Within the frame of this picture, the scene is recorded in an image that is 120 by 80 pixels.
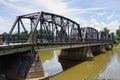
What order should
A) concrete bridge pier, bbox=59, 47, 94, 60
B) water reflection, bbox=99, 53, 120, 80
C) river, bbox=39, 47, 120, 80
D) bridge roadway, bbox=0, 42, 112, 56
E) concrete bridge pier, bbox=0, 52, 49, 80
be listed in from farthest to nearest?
concrete bridge pier, bbox=59, 47, 94, 60, water reflection, bbox=99, 53, 120, 80, river, bbox=39, 47, 120, 80, concrete bridge pier, bbox=0, 52, 49, 80, bridge roadway, bbox=0, 42, 112, 56

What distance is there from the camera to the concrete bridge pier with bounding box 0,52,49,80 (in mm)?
27219


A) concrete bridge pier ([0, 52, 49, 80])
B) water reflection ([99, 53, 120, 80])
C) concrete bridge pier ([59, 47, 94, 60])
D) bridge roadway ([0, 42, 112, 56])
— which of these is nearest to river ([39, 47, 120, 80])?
water reflection ([99, 53, 120, 80])

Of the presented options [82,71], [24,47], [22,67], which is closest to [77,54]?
[82,71]

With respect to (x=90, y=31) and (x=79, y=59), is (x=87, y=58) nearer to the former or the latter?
(x=79, y=59)

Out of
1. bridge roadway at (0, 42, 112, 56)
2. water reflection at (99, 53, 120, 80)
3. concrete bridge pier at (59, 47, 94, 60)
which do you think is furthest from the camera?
concrete bridge pier at (59, 47, 94, 60)

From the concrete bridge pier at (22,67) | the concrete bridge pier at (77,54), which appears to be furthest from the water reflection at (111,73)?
the concrete bridge pier at (22,67)

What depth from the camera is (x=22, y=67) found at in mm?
27609

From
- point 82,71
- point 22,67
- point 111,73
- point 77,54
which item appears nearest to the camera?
point 22,67

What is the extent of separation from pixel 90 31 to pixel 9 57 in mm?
61163

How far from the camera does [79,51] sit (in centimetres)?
6019

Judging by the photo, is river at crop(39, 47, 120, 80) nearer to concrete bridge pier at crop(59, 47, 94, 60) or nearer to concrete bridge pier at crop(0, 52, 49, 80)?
concrete bridge pier at crop(59, 47, 94, 60)

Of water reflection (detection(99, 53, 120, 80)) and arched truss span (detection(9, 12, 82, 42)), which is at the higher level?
arched truss span (detection(9, 12, 82, 42))

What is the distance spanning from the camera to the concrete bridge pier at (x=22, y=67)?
2722cm

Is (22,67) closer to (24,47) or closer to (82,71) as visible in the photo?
(24,47)
